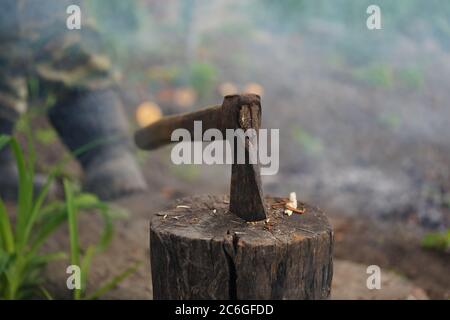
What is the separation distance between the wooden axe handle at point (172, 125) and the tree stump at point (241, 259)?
360 millimetres

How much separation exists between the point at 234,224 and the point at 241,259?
0.61 ft

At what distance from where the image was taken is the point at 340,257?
10.6 ft

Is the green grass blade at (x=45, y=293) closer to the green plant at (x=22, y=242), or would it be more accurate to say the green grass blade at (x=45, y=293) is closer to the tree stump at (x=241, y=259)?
the green plant at (x=22, y=242)

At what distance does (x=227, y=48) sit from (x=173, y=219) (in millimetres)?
5795

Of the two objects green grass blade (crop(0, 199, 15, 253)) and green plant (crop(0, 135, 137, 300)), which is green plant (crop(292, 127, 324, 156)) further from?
green grass blade (crop(0, 199, 15, 253))

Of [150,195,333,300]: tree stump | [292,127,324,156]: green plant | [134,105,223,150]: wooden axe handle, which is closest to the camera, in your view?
[150,195,333,300]: tree stump

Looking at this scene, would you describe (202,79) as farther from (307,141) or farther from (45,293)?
(45,293)

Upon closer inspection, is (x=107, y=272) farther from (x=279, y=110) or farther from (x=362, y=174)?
(x=279, y=110)

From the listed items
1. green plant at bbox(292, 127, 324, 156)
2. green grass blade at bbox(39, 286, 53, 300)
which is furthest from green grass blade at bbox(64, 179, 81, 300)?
green plant at bbox(292, 127, 324, 156)

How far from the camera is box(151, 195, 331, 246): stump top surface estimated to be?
1.61m

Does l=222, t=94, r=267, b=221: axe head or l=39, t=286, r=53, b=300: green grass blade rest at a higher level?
l=222, t=94, r=267, b=221: axe head

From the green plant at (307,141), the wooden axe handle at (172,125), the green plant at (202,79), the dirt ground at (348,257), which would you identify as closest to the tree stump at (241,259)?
the wooden axe handle at (172,125)

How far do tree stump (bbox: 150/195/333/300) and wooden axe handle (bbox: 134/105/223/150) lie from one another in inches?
14.2

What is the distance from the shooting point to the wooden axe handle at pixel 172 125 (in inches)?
70.3
